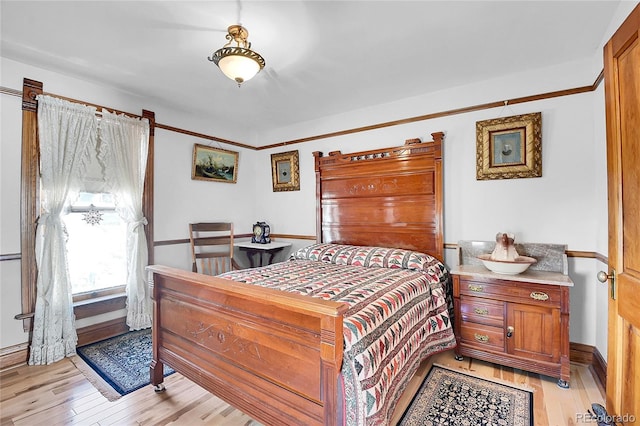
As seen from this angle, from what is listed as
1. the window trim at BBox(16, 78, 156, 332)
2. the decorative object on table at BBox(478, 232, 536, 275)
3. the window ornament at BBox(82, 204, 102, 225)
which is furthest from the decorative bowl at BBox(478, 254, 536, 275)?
the window trim at BBox(16, 78, 156, 332)

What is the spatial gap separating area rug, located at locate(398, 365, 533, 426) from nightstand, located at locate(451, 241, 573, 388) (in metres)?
0.27

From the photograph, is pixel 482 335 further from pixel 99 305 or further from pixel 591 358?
pixel 99 305

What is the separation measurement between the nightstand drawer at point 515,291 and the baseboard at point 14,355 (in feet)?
12.0

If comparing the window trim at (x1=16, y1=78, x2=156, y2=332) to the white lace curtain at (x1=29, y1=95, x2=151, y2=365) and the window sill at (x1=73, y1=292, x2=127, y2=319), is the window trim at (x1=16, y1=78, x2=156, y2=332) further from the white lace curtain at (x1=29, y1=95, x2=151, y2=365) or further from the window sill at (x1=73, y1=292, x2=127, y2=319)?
the window sill at (x1=73, y1=292, x2=127, y2=319)

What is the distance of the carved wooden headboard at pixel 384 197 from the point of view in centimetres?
300

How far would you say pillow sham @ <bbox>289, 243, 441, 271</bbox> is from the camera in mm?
2686

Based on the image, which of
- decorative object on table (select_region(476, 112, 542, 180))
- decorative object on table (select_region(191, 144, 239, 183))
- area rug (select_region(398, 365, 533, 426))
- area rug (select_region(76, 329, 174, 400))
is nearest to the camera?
area rug (select_region(398, 365, 533, 426))

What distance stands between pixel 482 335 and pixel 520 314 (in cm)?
33

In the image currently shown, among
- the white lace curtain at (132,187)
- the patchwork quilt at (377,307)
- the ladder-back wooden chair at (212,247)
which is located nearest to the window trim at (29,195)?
the white lace curtain at (132,187)

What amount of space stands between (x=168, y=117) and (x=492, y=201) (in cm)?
365

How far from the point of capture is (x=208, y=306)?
69.2 inches

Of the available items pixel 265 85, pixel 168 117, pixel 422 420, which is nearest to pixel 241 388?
pixel 422 420

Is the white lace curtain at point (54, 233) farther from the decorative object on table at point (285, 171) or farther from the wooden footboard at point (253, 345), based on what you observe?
the decorative object on table at point (285, 171)

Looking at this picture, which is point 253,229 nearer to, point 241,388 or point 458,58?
point 241,388
